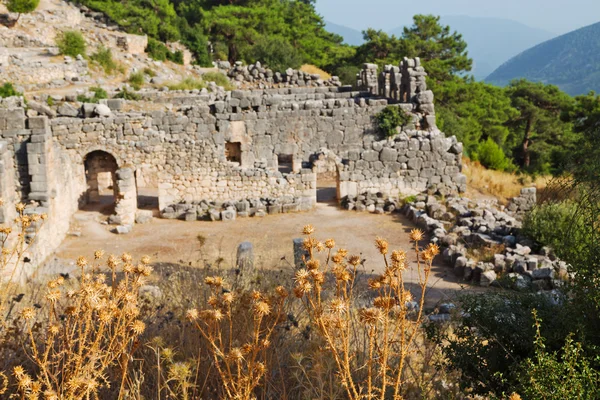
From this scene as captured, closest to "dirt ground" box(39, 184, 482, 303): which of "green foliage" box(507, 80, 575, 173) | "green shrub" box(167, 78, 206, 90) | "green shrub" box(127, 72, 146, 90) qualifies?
"green shrub" box(167, 78, 206, 90)

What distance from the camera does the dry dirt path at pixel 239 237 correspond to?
12078 mm

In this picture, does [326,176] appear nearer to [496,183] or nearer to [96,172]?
[496,183]

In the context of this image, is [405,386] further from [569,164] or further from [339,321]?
[569,164]

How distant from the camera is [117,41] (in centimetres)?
3388

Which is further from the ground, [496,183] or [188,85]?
[188,85]

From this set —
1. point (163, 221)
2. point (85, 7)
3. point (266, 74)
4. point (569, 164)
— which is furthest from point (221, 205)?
point (85, 7)

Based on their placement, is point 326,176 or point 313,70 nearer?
point 326,176

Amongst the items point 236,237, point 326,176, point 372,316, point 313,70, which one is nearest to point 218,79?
point 313,70

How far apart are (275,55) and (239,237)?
24.4 m

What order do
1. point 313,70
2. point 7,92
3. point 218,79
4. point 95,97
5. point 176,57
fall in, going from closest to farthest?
point 7,92 → point 95,97 → point 218,79 → point 176,57 → point 313,70

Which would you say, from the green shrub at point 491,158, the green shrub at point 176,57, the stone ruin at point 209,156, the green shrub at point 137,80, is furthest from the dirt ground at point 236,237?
the green shrub at point 176,57

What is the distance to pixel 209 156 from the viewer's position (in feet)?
53.3

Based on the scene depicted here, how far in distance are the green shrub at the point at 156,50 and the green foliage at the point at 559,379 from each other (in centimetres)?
3283

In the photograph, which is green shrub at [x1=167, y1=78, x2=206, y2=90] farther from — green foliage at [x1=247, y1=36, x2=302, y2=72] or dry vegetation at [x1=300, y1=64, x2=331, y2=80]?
dry vegetation at [x1=300, y1=64, x2=331, y2=80]
